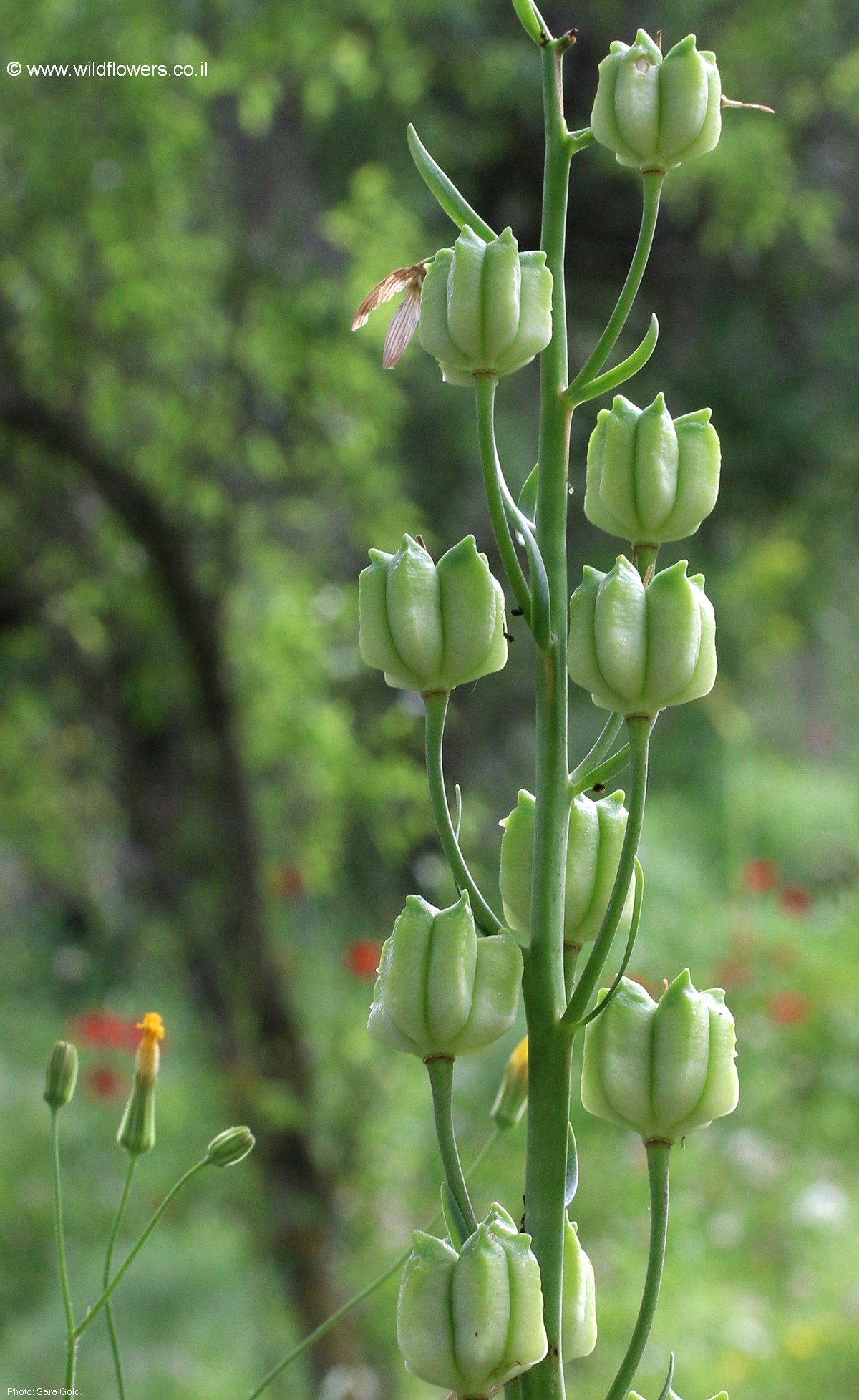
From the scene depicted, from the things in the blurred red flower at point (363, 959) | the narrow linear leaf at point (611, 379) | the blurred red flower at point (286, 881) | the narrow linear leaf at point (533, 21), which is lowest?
the blurred red flower at point (363, 959)

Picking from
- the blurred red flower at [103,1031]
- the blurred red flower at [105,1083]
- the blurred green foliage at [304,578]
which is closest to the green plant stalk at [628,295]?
the blurred green foliage at [304,578]

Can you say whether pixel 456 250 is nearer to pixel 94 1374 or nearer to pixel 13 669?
pixel 13 669

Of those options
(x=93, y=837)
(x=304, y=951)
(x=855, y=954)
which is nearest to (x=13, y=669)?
(x=93, y=837)

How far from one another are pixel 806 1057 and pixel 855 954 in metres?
0.34

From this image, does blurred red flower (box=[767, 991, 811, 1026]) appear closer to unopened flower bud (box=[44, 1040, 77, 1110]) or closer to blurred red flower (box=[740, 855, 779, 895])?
blurred red flower (box=[740, 855, 779, 895])

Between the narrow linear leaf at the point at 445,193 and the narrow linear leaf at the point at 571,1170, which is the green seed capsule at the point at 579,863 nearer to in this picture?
the narrow linear leaf at the point at 571,1170

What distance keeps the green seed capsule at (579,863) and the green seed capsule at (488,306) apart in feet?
0.40

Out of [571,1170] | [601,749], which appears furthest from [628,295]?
[571,1170]

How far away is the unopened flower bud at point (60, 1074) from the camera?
0.43 m

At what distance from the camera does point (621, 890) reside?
333mm

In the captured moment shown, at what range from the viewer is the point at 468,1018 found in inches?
13.0

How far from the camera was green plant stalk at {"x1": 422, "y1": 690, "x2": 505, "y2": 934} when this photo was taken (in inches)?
13.5

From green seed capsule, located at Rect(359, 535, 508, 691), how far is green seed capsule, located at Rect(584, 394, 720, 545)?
0.13 feet

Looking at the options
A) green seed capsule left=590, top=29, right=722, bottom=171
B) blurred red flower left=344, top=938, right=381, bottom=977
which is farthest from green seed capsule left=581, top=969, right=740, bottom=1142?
blurred red flower left=344, top=938, right=381, bottom=977
